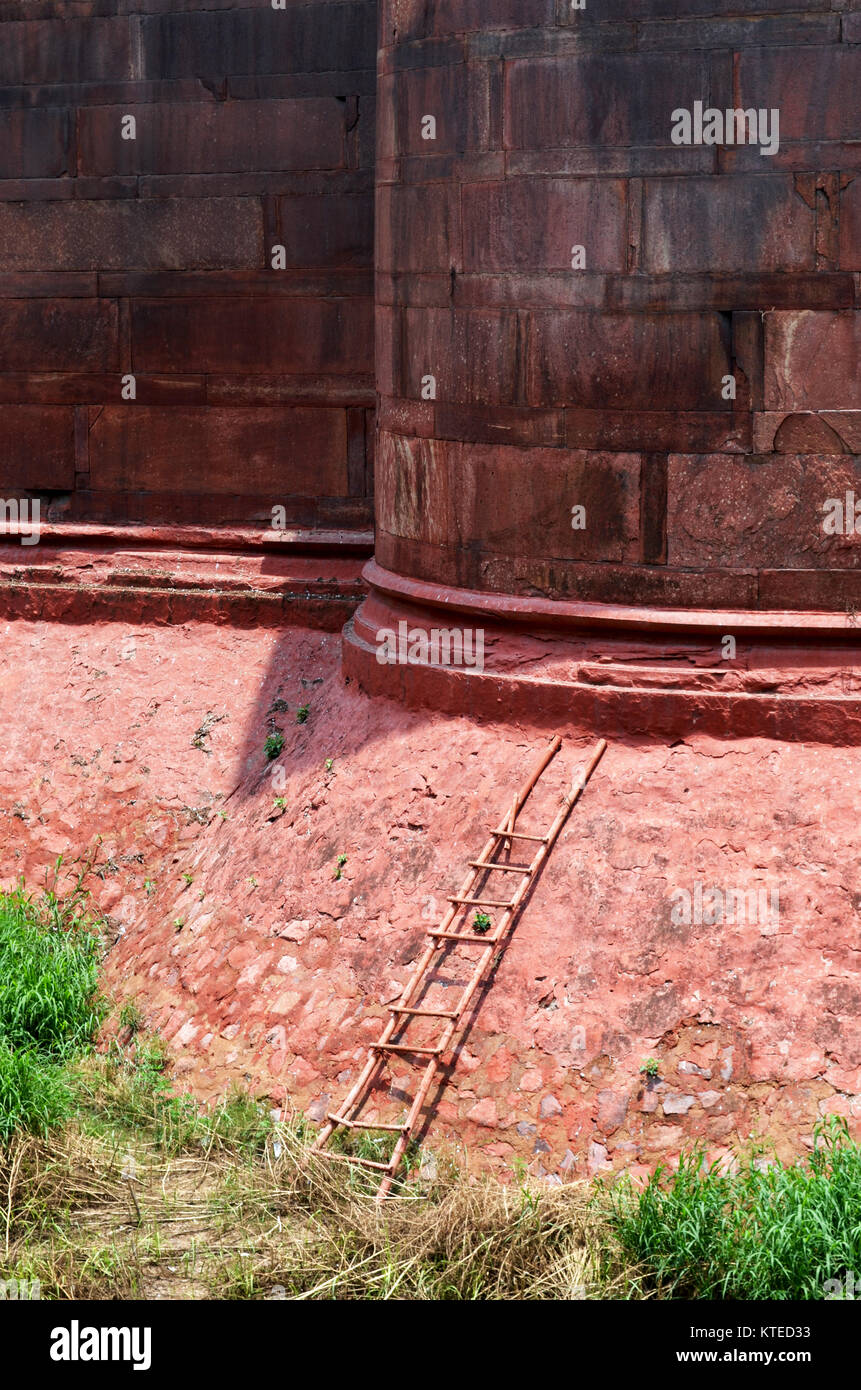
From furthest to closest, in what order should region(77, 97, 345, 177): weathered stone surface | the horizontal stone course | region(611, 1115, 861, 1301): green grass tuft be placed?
the horizontal stone course, region(77, 97, 345, 177): weathered stone surface, region(611, 1115, 861, 1301): green grass tuft

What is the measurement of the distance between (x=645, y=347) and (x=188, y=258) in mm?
3693

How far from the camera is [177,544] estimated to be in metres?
9.95

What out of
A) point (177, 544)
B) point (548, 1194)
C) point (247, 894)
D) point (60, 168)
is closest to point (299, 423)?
point (177, 544)

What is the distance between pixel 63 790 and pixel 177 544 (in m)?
1.72

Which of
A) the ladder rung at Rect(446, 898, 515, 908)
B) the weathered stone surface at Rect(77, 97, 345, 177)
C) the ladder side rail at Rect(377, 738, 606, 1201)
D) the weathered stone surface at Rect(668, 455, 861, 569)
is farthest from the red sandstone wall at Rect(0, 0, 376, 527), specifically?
the ladder rung at Rect(446, 898, 515, 908)

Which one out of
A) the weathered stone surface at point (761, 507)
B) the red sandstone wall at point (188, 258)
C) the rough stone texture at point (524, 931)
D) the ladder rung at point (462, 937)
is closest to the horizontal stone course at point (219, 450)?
the red sandstone wall at point (188, 258)

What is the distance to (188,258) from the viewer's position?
32.0 ft

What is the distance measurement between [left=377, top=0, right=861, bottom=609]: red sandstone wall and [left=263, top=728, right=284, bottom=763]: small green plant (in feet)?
5.29

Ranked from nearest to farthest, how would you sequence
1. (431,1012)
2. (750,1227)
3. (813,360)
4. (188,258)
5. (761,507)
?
1. (750,1227)
2. (431,1012)
3. (813,360)
4. (761,507)
5. (188,258)

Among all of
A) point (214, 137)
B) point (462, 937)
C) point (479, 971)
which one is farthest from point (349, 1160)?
point (214, 137)

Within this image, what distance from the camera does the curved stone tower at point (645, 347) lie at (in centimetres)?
677

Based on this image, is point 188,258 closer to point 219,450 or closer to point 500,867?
point 219,450

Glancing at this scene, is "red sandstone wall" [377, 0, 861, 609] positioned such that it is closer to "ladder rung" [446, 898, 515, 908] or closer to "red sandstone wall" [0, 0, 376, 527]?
"ladder rung" [446, 898, 515, 908]

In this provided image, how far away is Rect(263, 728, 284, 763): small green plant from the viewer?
8672 mm
